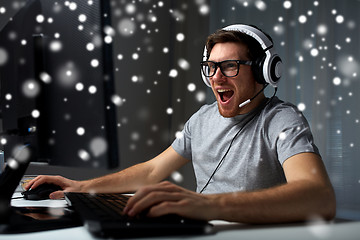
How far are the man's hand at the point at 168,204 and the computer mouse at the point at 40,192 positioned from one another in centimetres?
50

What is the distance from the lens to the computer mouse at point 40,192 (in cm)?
98

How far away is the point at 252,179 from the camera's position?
1073 mm

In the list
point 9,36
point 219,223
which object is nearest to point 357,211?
point 219,223

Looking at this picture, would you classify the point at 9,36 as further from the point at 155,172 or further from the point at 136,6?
the point at 136,6

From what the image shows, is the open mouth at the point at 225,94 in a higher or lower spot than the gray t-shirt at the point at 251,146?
higher

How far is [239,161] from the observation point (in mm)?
1113

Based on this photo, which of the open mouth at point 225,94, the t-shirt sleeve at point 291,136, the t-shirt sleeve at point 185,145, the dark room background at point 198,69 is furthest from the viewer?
the dark room background at point 198,69

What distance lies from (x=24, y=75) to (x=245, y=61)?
27.9 inches

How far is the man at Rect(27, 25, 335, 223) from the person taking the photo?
62 centimetres

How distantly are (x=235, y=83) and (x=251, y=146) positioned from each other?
0.23 metres

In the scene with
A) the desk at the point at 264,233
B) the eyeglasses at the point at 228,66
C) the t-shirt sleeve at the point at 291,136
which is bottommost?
the desk at the point at 264,233

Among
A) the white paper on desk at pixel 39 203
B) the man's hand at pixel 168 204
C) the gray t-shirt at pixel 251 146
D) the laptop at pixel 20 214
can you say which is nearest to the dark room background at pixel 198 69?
the gray t-shirt at pixel 251 146

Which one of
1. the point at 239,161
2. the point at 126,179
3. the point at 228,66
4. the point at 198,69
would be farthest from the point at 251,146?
the point at 198,69

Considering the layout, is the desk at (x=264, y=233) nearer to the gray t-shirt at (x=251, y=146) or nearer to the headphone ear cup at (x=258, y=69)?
the gray t-shirt at (x=251, y=146)
